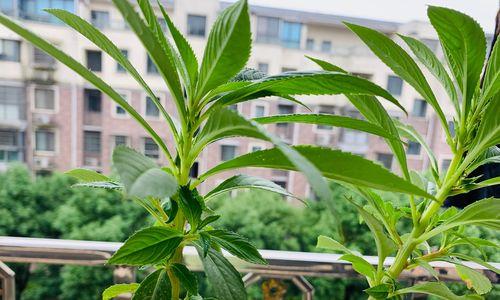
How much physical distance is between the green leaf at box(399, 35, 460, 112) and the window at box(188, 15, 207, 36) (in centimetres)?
295

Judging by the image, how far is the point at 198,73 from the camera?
0.35 m

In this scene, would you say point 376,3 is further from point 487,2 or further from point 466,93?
point 466,93

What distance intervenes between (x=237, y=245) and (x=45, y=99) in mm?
4449

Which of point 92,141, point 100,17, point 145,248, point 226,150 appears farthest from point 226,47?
point 92,141

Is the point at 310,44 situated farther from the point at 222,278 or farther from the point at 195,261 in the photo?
the point at 222,278

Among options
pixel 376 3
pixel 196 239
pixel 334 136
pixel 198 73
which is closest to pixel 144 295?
pixel 196 239

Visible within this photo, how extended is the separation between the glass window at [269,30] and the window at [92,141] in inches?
90.0

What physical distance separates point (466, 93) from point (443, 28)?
0.31 feet

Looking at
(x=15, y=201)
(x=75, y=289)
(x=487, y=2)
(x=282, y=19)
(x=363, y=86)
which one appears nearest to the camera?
(x=363, y=86)

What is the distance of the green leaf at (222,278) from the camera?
1.09 feet

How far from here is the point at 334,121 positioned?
35cm

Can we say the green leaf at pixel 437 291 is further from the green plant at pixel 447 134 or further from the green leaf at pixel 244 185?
the green leaf at pixel 244 185

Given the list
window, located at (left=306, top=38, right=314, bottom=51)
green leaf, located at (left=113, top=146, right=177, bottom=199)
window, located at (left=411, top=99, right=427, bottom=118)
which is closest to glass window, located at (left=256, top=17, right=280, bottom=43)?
window, located at (left=306, top=38, right=314, bottom=51)

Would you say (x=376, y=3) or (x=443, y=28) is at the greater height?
(x=376, y=3)
